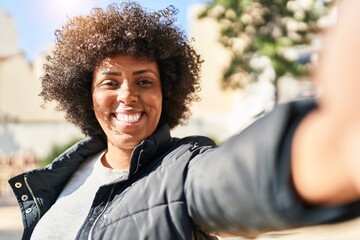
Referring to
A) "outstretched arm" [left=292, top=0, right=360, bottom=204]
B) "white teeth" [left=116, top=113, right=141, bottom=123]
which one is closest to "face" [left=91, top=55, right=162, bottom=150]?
"white teeth" [left=116, top=113, right=141, bottom=123]

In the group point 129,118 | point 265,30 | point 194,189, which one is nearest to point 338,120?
point 194,189

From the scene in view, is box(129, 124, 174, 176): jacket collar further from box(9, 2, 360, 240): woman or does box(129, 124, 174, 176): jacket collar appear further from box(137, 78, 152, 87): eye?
box(137, 78, 152, 87): eye

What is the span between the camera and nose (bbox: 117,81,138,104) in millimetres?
1680

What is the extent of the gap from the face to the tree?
10.3 m

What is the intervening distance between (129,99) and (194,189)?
0.92 m

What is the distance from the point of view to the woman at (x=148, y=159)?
56 cm

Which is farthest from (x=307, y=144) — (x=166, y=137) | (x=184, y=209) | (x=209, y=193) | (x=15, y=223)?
(x=15, y=223)

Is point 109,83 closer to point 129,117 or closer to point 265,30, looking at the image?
point 129,117

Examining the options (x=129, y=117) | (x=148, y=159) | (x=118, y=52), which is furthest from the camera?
(x=118, y=52)

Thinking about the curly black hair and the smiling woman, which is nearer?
the smiling woman

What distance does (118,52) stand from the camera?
178 centimetres

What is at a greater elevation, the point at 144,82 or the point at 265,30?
the point at 265,30

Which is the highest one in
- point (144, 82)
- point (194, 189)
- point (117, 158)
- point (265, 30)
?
point (265, 30)

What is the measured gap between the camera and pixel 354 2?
0.40m
